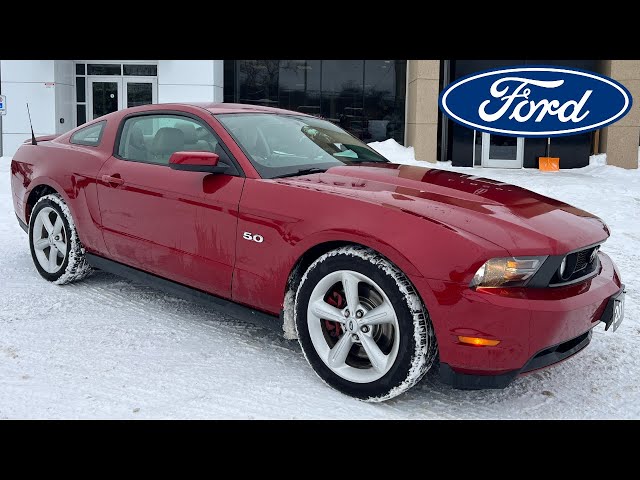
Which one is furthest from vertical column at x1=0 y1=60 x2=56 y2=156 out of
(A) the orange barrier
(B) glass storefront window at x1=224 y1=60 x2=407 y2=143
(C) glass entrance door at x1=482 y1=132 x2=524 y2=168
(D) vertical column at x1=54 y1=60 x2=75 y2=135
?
(A) the orange barrier

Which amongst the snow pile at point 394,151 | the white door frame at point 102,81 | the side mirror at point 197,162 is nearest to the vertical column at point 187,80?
the white door frame at point 102,81

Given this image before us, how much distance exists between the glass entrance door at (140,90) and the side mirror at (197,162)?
55.3 ft

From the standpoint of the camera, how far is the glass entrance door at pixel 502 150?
58.4ft

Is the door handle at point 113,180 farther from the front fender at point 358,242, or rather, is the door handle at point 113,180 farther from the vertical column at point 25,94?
the vertical column at point 25,94

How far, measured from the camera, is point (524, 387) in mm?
3410

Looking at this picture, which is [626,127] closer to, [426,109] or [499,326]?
[426,109]

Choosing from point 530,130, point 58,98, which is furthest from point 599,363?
point 58,98

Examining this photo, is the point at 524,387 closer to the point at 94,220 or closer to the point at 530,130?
the point at 94,220

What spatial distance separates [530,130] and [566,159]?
2668 mm

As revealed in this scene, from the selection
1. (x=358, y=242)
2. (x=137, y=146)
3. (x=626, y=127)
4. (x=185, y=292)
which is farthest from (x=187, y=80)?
(x=358, y=242)

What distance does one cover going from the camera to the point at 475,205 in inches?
124

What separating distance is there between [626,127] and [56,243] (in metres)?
15.6

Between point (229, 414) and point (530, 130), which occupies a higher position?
point (530, 130)

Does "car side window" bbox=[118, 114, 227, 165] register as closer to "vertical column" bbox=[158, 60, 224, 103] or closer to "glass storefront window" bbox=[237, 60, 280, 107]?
"vertical column" bbox=[158, 60, 224, 103]
